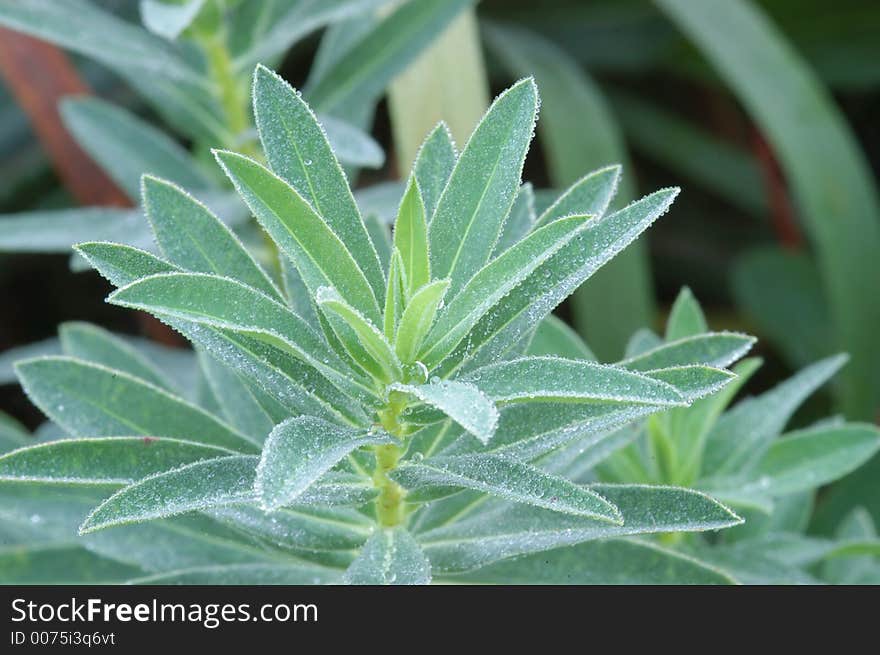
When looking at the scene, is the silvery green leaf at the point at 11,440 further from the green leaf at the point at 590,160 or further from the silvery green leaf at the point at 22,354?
the green leaf at the point at 590,160

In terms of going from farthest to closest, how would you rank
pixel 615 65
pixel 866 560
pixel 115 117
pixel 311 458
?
pixel 615 65
pixel 115 117
pixel 866 560
pixel 311 458

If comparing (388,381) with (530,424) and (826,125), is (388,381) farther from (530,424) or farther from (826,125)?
(826,125)

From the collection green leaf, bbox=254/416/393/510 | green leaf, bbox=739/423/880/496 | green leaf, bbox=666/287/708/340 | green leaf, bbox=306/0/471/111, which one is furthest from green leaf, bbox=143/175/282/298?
green leaf, bbox=306/0/471/111

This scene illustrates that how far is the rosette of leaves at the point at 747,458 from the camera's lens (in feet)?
2.96

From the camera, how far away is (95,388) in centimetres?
78

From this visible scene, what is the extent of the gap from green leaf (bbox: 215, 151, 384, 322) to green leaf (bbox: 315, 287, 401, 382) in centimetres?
2

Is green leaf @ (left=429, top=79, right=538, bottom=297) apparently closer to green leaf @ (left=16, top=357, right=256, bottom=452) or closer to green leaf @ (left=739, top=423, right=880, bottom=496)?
green leaf @ (left=16, top=357, right=256, bottom=452)

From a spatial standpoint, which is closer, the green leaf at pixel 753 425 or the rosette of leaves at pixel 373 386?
the rosette of leaves at pixel 373 386

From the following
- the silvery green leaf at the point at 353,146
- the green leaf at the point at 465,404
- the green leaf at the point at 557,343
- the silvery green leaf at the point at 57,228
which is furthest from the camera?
the silvery green leaf at the point at 57,228

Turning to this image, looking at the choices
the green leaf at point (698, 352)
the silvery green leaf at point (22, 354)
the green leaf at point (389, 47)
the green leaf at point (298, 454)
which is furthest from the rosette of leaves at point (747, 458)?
the silvery green leaf at point (22, 354)

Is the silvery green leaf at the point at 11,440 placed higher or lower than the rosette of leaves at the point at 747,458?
higher
